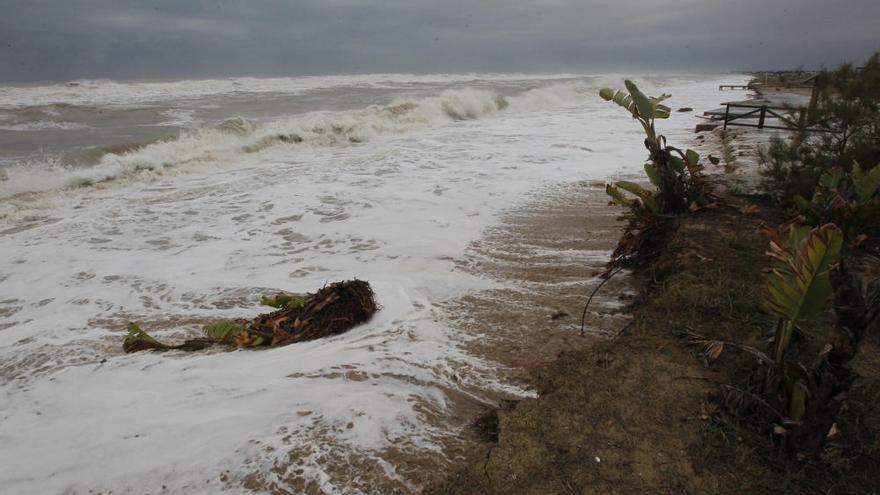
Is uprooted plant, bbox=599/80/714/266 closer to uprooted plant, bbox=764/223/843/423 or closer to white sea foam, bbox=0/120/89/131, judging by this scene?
uprooted plant, bbox=764/223/843/423

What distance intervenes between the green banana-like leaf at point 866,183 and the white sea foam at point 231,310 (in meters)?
3.75

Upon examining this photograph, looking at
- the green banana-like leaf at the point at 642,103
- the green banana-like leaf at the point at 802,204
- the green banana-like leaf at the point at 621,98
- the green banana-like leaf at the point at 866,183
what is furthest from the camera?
the green banana-like leaf at the point at 621,98

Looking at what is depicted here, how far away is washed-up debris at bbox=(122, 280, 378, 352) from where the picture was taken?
3.74 metres

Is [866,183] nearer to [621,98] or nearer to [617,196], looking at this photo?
[617,196]

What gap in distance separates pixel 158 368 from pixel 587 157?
396 inches

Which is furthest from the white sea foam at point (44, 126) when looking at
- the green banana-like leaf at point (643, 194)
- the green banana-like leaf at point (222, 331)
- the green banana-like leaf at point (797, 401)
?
the green banana-like leaf at point (797, 401)

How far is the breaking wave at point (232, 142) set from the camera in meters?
10.1

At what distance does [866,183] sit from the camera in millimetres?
4547

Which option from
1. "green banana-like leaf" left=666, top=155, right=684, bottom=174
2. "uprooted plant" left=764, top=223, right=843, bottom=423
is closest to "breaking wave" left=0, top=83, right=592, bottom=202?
"green banana-like leaf" left=666, top=155, right=684, bottom=174

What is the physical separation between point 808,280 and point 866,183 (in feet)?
11.4

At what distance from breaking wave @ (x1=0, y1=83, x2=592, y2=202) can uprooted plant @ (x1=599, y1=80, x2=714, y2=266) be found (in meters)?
10.4

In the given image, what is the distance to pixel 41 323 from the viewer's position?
14.1 feet

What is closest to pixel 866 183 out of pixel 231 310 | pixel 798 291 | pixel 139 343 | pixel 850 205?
pixel 850 205

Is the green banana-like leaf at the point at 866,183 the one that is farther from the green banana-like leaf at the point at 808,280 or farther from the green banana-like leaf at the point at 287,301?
the green banana-like leaf at the point at 287,301
